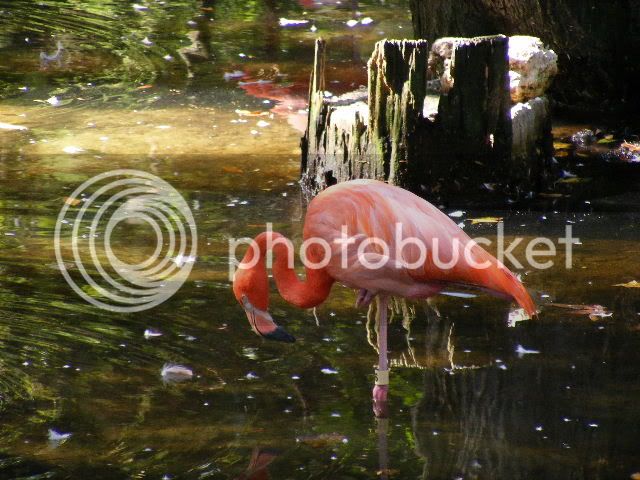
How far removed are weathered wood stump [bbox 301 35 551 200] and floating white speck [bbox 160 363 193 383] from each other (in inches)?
93.2

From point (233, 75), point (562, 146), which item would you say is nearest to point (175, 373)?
point (562, 146)

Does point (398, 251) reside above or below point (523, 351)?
above

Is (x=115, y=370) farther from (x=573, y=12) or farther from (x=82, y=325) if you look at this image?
(x=573, y=12)

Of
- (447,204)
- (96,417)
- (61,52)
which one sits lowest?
(96,417)

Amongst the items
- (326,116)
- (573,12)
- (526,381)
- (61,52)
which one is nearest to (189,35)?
(61,52)

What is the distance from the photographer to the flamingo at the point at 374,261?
3.80m

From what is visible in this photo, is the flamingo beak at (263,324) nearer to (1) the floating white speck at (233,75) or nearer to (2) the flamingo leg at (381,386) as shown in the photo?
(2) the flamingo leg at (381,386)

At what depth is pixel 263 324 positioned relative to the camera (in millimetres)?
3799

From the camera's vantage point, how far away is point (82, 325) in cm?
441

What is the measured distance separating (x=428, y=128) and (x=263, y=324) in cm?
258

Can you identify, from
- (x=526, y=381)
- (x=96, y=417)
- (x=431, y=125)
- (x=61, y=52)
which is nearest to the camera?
(x=96, y=417)

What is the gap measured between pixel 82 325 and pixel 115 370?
47 centimetres

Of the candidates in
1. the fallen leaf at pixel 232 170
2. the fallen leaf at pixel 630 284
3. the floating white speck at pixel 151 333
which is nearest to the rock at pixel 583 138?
the fallen leaf at pixel 232 170

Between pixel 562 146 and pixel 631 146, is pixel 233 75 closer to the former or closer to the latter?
pixel 562 146
